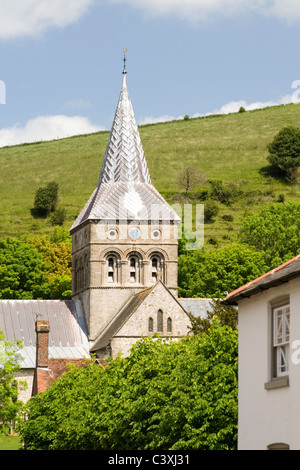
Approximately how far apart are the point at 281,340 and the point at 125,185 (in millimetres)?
64708

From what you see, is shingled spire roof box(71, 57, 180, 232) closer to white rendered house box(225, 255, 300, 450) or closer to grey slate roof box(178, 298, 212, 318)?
grey slate roof box(178, 298, 212, 318)

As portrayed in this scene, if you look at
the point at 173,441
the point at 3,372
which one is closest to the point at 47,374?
the point at 3,372

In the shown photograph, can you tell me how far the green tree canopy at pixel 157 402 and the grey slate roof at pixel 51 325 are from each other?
32.7 metres

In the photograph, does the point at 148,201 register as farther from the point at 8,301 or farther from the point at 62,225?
the point at 62,225

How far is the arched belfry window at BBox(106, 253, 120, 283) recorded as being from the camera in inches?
3435

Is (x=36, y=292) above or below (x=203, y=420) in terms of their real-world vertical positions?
above

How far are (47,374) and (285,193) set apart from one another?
3134 inches

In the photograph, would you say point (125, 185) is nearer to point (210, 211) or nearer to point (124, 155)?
point (124, 155)

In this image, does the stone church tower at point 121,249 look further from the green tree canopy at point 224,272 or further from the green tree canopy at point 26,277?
the green tree canopy at point 26,277

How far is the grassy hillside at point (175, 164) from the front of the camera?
146 m

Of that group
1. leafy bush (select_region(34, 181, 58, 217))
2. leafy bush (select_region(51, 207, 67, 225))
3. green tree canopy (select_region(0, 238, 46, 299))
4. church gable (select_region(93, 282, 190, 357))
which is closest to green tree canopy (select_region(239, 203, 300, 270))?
green tree canopy (select_region(0, 238, 46, 299))

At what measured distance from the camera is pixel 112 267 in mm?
87688

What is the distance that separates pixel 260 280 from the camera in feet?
91.8
